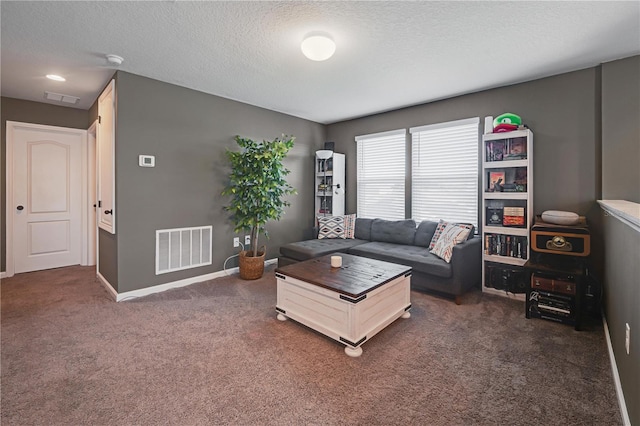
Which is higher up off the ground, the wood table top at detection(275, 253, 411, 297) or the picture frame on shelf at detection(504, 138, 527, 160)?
the picture frame on shelf at detection(504, 138, 527, 160)

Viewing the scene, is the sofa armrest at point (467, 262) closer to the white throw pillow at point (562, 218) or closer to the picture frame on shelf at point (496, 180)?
the picture frame on shelf at point (496, 180)

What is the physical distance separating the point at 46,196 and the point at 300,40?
449 cm

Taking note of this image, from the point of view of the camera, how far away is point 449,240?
3.35 metres

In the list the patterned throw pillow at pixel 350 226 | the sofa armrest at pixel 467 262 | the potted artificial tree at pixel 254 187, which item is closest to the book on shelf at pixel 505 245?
the sofa armrest at pixel 467 262

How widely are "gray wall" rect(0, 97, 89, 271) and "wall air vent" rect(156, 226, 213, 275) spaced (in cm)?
249

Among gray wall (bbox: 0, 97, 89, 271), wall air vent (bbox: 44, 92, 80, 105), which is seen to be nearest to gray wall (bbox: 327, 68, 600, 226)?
wall air vent (bbox: 44, 92, 80, 105)

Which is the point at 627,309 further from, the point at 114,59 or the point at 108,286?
the point at 108,286

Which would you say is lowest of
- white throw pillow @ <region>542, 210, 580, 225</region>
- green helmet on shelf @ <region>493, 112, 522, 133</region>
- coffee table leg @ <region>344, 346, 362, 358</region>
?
coffee table leg @ <region>344, 346, 362, 358</region>

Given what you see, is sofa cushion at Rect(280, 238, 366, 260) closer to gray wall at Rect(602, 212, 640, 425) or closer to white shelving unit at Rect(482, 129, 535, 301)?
white shelving unit at Rect(482, 129, 535, 301)

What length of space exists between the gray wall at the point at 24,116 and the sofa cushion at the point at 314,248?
384 cm

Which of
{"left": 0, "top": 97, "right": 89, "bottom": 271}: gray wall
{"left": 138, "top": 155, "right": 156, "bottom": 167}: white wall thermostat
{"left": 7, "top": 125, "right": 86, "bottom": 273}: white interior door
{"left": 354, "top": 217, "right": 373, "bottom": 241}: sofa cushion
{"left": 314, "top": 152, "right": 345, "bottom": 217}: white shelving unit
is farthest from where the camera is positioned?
{"left": 314, "top": 152, "right": 345, "bottom": 217}: white shelving unit

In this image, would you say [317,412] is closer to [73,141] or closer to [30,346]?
[30,346]

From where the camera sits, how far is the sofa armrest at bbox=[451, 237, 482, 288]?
3.08 m

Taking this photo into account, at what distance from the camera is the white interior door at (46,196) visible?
13.5 ft
